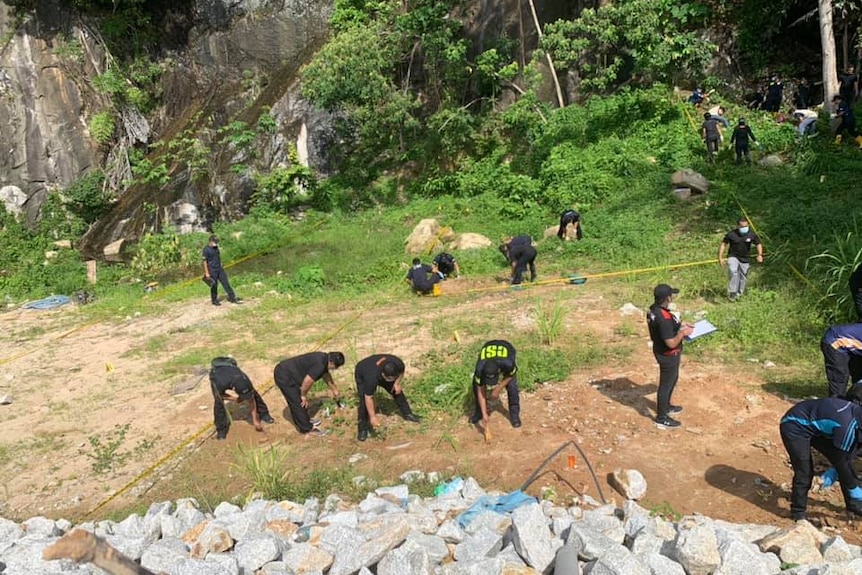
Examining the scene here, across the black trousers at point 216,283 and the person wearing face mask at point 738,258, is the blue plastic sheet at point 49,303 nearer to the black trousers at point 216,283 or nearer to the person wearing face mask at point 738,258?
the black trousers at point 216,283

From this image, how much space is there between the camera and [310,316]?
11.7 m

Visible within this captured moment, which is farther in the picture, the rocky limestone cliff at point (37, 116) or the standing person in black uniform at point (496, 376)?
the rocky limestone cliff at point (37, 116)

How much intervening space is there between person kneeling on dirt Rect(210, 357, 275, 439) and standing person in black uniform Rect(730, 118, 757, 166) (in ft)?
38.6

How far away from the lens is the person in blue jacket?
18.7 feet

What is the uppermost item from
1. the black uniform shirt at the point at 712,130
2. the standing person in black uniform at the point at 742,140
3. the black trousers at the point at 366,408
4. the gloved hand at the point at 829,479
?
the black uniform shirt at the point at 712,130

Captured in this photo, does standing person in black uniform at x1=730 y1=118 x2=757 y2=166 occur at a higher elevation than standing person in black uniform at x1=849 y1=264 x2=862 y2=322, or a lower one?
higher

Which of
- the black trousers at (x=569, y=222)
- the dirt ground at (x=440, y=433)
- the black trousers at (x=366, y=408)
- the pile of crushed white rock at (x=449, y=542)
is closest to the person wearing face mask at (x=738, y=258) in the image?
the dirt ground at (x=440, y=433)

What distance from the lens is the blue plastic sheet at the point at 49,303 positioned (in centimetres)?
1481

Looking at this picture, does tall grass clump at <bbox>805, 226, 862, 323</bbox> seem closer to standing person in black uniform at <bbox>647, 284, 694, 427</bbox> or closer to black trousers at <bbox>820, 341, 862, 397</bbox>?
black trousers at <bbox>820, 341, 862, 397</bbox>

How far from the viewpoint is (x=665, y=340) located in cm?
614

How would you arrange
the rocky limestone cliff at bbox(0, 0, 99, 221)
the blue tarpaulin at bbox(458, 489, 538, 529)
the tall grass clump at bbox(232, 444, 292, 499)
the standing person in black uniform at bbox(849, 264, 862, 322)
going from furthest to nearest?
the rocky limestone cliff at bbox(0, 0, 99, 221) → the standing person in black uniform at bbox(849, 264, 862, 322) → the tall grass clump at bbox(232, 444, 292, 499) → the blue tarpaulin at bbox(458, 489, 538, 529)

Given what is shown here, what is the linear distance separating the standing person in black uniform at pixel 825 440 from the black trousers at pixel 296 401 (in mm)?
4703

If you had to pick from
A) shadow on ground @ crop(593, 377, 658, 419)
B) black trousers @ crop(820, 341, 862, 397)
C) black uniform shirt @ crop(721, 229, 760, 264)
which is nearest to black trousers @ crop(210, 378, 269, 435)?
shadow on ground @ crop(593, 377, 658, 419)

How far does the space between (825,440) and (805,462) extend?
0.21 meters
